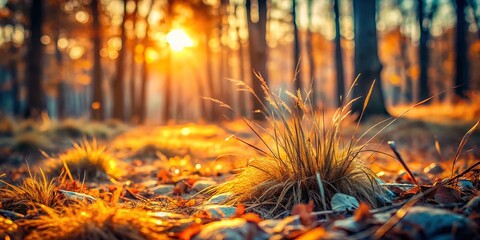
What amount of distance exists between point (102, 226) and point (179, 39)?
18152 mm

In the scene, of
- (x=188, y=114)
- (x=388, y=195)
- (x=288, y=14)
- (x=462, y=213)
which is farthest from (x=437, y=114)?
(x=188, y=114)

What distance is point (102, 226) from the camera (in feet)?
5.54

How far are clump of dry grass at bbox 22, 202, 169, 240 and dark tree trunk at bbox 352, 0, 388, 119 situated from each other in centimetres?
780

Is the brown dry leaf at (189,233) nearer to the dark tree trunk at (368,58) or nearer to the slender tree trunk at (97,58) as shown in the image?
the dark tree trunk at (368,58)

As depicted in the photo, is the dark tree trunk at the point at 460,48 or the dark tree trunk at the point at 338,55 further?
the dark tree trunk at the point at 338,55

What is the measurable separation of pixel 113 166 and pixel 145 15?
12901mm

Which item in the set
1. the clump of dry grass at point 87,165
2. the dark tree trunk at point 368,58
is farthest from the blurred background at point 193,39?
the clump of dry grass at point 87,165

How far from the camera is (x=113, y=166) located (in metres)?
3.96

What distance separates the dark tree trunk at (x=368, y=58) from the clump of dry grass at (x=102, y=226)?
25.6 feet

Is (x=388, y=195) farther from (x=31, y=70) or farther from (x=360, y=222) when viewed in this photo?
(x=31, y=70)

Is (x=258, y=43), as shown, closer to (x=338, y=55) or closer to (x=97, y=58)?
(x=338, y=55)

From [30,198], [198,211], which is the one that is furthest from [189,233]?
[30,198]

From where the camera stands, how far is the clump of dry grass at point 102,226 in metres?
1.64

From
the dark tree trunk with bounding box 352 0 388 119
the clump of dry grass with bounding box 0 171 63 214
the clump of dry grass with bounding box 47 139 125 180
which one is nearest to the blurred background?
the dark tree trunk with bounding box 352 0 388 119
